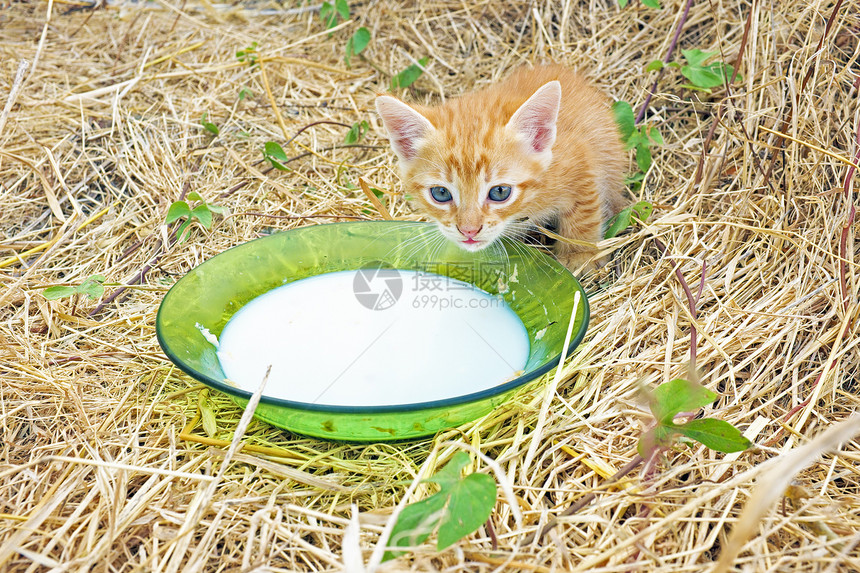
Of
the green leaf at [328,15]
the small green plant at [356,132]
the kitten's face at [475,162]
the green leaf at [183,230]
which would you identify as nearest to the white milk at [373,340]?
the kitten's face at [475,162]

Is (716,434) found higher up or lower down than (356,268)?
higher up

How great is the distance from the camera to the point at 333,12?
111 inches

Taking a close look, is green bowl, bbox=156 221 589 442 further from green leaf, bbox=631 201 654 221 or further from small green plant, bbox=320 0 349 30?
small green plant, bbox=320 0 349 30

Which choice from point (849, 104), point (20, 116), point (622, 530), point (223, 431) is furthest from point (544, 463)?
point (20, 116)

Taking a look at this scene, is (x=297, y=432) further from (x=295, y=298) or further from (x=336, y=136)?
(x=336, y=136)

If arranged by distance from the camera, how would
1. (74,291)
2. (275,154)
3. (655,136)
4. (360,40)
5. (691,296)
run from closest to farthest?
(691,296), (74,291), (655,136), (275,154), (360,40)

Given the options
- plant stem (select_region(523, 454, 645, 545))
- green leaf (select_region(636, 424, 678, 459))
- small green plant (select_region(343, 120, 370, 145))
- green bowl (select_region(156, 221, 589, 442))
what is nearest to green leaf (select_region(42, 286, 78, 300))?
green bowl (select_region(156, 221, 589, 442))

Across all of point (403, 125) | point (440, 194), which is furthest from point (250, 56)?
point (440, 194)

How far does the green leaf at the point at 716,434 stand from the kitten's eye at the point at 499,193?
810 millimetres

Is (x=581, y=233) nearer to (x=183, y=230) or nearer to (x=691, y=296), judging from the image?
(x=691, y=296)

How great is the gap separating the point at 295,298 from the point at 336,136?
106 centimetres

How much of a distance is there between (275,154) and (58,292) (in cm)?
82

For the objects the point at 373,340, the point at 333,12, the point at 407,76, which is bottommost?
the point at 373,340

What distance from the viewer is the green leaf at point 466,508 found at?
89 centimetres
